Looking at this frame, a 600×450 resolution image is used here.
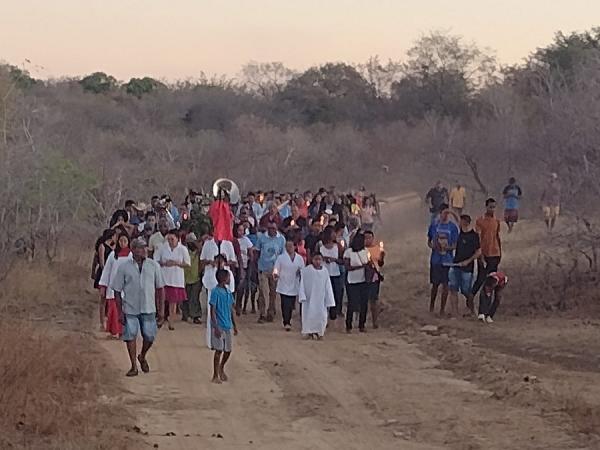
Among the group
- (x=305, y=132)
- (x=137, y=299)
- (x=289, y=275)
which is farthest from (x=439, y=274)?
(x=305, y=132)

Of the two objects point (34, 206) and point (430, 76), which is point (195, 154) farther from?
point (34, 206)

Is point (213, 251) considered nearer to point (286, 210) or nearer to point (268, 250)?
point (268, 250)

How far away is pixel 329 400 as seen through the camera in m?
13.8

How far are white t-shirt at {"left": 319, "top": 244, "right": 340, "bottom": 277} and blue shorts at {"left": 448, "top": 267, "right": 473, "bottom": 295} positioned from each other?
1822 millimetres

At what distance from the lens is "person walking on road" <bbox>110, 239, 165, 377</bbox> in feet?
49.6

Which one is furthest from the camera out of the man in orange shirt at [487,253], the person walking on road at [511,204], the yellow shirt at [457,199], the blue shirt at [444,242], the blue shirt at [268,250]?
the yellow shirt at [457,199]

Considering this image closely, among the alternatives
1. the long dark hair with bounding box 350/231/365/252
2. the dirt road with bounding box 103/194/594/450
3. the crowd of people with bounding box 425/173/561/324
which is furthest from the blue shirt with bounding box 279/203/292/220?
the dirt road with bounding box 103/194/594/450

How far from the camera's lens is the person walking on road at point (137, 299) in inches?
595

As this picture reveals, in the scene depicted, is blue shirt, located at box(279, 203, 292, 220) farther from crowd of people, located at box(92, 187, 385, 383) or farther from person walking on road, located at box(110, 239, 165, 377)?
person walking on road, located at box(110, 239, 165, 377)

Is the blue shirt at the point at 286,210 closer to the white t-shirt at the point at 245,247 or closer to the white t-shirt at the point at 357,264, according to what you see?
the white t-shirt at the point at 245,247

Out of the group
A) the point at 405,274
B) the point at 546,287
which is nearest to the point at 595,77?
the point at 546,287

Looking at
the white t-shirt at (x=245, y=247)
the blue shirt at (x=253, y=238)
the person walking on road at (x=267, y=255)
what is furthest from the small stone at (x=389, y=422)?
the blue shirt at (x=253, y=238)

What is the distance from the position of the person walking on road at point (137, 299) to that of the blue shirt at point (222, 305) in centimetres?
82

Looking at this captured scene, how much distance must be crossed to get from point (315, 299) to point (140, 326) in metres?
3.96
